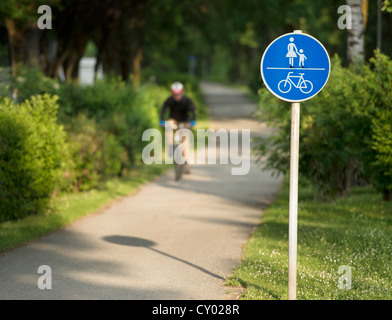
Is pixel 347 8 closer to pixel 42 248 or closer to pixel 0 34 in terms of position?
pixel 42 248

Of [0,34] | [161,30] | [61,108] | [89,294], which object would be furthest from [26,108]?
[161,30]

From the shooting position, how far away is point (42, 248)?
32.1 feet

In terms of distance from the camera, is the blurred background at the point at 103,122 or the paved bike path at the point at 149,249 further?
the blurred background at the point at 103,122

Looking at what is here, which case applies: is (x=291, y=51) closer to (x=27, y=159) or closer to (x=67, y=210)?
(x=27, y=159)

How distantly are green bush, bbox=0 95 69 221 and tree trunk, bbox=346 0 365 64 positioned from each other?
634cm

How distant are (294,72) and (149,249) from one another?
4.02 m

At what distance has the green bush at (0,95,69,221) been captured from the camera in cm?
1103

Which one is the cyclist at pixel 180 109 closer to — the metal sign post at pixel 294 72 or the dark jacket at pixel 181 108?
the dark jacket at pixel 181 108

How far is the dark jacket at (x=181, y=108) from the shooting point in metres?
17.7

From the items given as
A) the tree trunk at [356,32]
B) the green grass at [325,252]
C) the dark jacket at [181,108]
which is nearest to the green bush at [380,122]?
the green grass at [325,252]

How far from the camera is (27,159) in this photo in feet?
36.9

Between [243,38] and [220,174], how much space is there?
51.1 meters

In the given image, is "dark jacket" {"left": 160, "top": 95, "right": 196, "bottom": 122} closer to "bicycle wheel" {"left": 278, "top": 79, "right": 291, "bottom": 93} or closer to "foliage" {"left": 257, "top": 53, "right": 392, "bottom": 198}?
"foliage" {"left": 257, "top": 53, "right": 392, "bottom": 198}

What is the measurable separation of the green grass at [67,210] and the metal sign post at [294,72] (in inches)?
174
